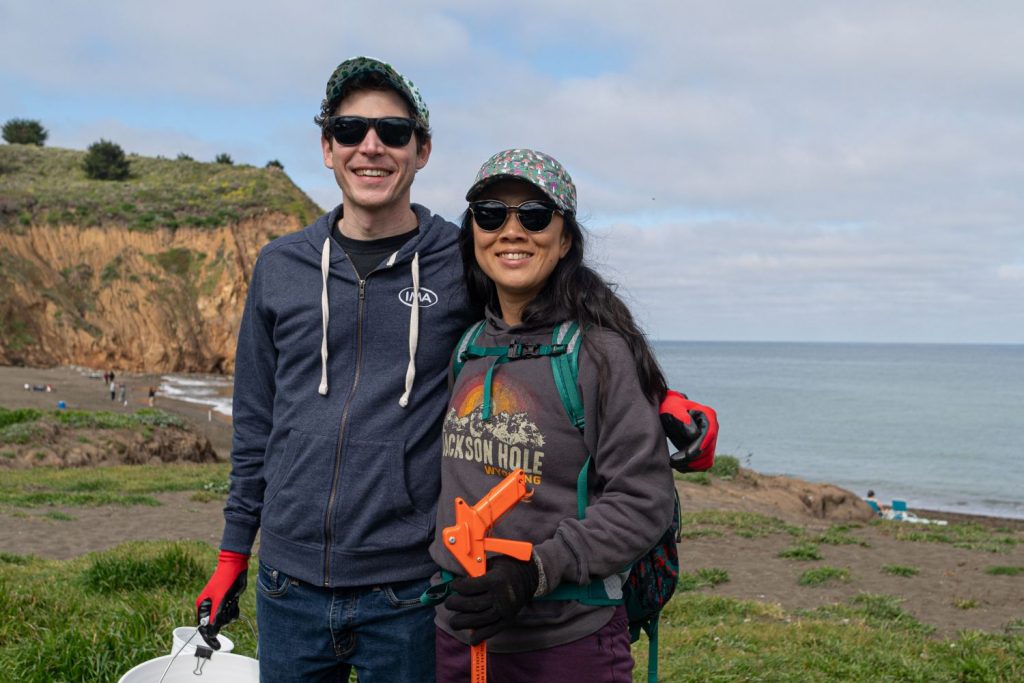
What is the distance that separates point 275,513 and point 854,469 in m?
36.9

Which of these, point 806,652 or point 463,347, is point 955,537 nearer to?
point 806,652

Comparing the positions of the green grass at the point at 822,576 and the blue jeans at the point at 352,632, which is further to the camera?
the green grass at the point at 822,576

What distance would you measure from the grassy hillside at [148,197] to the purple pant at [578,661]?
48816 mm

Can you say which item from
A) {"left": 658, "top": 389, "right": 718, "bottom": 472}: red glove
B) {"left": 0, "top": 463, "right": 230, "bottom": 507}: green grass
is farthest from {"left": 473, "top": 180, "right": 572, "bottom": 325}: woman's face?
{"left": 0, "top": 463, "right": 230, "bottom": 507}: green grass

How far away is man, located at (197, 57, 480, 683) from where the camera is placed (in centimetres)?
244

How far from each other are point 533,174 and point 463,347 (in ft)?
1.78

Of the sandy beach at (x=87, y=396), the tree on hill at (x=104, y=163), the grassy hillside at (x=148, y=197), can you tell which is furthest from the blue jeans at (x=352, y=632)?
the tree on hill at (x=104, y=163)

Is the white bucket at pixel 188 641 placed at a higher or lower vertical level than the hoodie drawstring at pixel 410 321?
lower

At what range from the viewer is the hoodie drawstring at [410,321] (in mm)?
2490

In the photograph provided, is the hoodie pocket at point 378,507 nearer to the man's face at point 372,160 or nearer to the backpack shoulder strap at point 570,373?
the backpack shoulder strap at point 570,373

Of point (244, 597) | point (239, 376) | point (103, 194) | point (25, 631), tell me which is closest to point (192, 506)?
point (244, 597)

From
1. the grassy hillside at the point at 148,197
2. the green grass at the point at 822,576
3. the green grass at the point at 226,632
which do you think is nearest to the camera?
the green grass at the point at 226,632

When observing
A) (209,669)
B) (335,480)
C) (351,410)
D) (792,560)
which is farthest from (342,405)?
(792,560)

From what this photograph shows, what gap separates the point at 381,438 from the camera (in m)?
2.46
